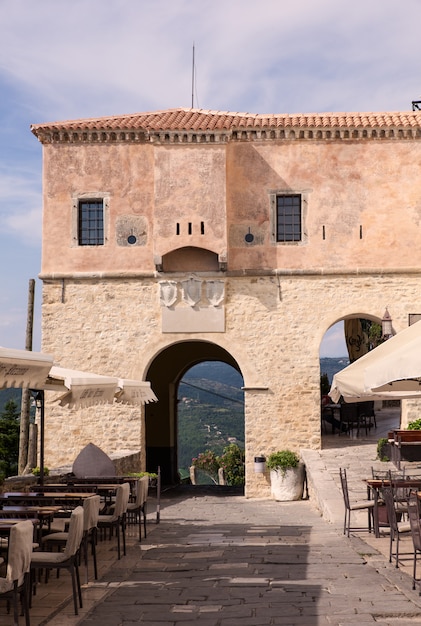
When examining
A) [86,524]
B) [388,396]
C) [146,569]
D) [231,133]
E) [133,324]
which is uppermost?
[231,133]

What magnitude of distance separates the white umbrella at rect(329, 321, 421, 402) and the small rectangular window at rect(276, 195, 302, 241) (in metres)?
11.2

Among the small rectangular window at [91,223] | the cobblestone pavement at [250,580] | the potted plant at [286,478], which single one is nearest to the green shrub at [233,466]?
the potted plant at [286,478]

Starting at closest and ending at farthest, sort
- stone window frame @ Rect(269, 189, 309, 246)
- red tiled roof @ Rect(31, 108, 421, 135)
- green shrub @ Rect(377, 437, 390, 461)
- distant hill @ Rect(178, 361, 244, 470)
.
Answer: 1. green shrub @ Rect(377, 437, 390, 461)
2. red tiled roof @ Rect(31, 108, 421, 135)
3. stone window frame @ Rect(269, 189, 309, 246)
4. distant hill @ Rect(178, 361, 244, 470)

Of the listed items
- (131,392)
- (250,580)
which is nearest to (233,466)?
(131,392)

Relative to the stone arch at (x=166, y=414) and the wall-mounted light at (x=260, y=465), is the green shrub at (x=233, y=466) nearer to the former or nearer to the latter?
the stone arch at (x=166, y=414)

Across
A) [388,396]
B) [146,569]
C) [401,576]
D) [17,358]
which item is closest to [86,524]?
[146,569]

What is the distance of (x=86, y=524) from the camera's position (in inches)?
352

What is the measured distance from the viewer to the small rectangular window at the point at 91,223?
2367 centimetres

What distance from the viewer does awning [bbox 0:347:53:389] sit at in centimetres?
805

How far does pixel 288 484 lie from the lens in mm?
21406

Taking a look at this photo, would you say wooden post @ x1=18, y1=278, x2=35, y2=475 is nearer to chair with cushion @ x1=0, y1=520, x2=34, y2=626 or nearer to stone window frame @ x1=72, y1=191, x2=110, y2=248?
stone window frame @ x1=72, y1=191, x2=110, y2=248

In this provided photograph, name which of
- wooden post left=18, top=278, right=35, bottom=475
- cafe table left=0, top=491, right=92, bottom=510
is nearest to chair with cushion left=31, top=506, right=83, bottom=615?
cafe table left=0, top=491, right=92, bottom=510

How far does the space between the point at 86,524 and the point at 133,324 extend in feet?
47.3

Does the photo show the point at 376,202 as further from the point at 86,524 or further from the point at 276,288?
the point at 86,524
